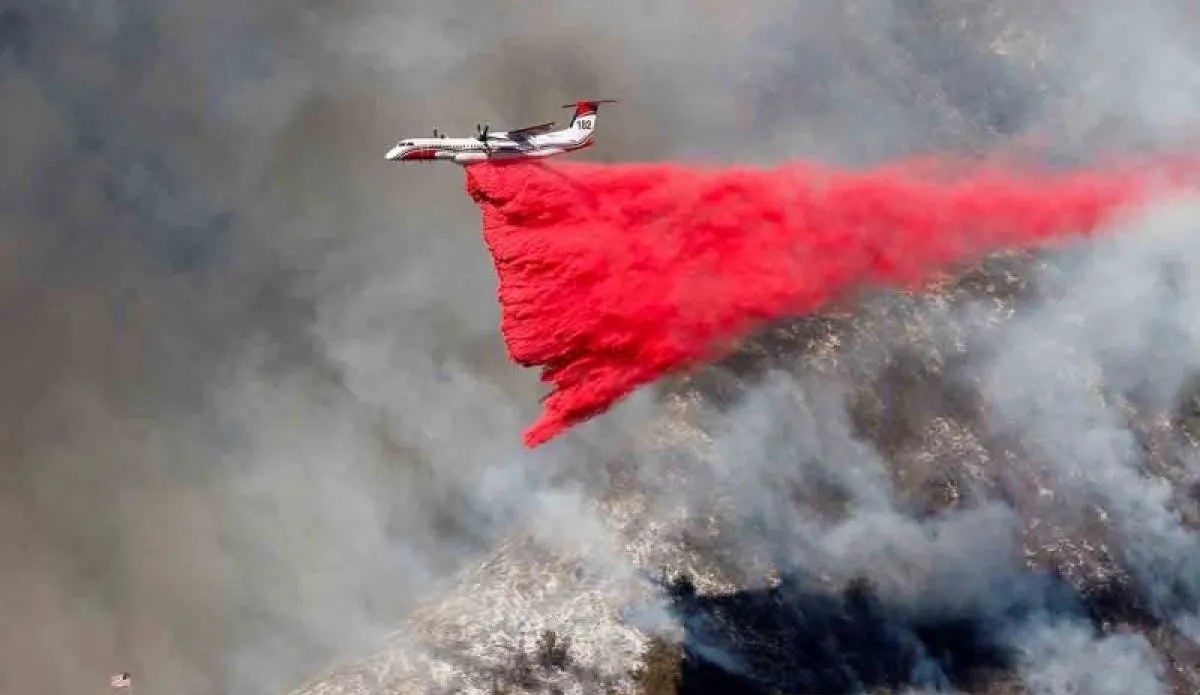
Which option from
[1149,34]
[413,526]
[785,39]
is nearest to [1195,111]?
[1149,34]

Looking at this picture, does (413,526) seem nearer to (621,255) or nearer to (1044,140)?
(621,255)

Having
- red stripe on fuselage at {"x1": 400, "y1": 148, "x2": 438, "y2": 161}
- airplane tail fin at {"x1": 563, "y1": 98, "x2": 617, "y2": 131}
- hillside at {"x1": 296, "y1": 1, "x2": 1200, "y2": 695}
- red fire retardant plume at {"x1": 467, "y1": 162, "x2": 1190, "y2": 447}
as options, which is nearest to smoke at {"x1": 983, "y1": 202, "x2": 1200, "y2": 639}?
hillside at {"x1": 296, "y1": 1, "x2": 1200, "y2": 695}

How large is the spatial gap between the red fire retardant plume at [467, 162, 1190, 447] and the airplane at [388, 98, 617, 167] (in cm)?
93

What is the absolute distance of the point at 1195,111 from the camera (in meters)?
115

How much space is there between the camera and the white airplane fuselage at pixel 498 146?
241 feet

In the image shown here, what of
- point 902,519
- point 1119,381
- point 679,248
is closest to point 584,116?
point 679,248

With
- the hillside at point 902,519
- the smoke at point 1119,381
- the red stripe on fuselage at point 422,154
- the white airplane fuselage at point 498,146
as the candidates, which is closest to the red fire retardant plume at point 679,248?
the white airplane fuselage at point 498,146

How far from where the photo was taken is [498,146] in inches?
2896

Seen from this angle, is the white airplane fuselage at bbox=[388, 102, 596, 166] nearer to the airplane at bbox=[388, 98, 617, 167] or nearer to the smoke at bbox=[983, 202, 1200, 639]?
the airplane at bbox=[388, 98, 617, 167]

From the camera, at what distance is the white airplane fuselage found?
73312 millimetres

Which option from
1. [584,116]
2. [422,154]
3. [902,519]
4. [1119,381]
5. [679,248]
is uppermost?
[422,154]

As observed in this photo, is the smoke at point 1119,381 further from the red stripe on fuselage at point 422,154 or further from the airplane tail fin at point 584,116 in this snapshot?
the red stripe on fuselage at point 422,154

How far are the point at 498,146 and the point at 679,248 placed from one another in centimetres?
1313

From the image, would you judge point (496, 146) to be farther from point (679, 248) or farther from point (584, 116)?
point (679, 248)
